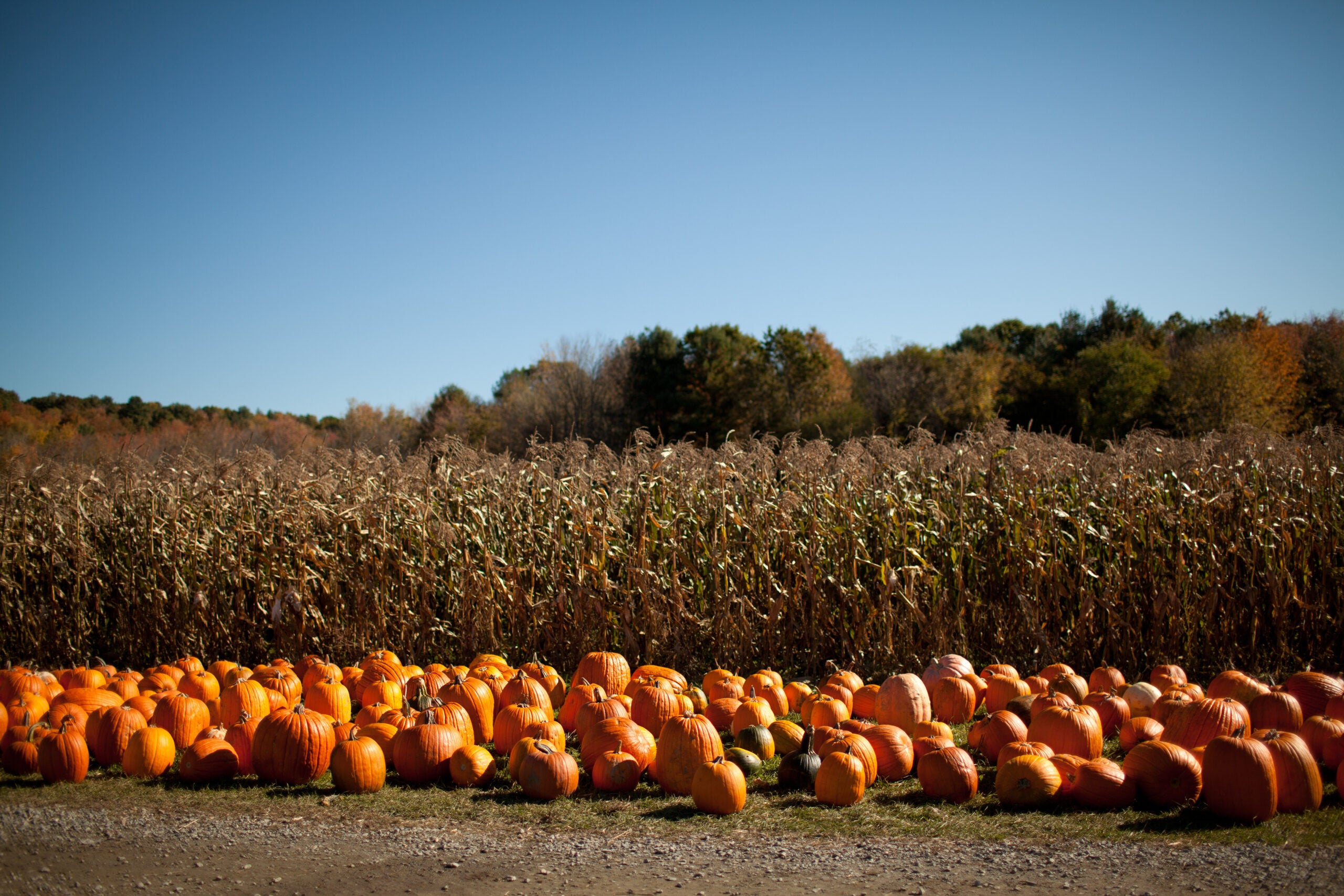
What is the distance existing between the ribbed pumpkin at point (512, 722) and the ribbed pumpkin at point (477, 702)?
21 centimetres

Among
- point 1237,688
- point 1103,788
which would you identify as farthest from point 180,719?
point 1237,688

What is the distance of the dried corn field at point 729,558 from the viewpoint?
A: 5.82 metres

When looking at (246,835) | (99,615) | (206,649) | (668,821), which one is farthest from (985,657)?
(99,615)

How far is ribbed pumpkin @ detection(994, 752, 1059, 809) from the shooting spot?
3.42 metres

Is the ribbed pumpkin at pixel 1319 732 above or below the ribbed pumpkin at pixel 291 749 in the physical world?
above

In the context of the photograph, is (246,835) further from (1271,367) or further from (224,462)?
(1271,367)

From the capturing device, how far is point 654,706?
14.7 feet

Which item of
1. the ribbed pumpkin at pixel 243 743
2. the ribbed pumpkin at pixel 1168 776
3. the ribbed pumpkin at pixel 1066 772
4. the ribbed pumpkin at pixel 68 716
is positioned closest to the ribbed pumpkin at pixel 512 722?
the ribbed pumpkin at pixel 243 743

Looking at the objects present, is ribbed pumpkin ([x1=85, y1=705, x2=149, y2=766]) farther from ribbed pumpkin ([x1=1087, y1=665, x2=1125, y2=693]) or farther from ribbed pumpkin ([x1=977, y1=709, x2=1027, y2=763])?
ribbed pumpkin ([x1=1087, y1=665, x2=1125, y2=693])

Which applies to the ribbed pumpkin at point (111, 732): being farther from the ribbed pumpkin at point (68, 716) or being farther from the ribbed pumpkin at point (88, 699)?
the ribbed pumpkin at point (88, 699)

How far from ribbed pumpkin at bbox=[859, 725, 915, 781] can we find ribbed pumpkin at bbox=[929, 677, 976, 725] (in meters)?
0.92

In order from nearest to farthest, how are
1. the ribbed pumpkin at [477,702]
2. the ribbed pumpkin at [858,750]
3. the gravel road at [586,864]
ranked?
the gravel road at [586,864], the ribbed pumpkin at [858,750], the ribbed pumpkin at [477,702]

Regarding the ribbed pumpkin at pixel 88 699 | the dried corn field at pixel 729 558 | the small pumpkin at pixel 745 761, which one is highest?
the dried corn field at pixel 729 558

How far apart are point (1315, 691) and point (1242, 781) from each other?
1.67 meters
